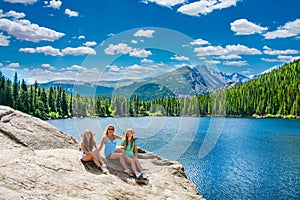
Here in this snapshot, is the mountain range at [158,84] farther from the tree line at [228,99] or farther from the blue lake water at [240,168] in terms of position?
the tree line at [228,99]

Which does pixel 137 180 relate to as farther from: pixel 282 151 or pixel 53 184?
pixel 282 151

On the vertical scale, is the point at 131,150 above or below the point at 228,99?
below

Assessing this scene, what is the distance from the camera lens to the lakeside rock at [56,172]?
7.52 metres

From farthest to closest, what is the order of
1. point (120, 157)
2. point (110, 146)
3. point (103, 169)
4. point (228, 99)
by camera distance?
point (228, 99) → point (110, 146) → point (120, 157) → point (103, 169)

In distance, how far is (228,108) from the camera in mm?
138750

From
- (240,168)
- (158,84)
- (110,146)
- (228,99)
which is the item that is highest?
(228,99)

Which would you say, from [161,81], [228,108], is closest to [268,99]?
[228,108]

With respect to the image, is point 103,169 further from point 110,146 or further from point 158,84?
point 158,84

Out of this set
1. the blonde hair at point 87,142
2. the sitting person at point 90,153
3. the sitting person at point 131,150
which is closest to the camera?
the sitting person at point 90,153

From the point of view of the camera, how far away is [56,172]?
842 cm

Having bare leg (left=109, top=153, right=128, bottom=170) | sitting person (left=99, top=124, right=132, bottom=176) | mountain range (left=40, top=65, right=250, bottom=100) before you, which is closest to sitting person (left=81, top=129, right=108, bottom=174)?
sitting person (left=99, top=124, right=132, bottom=176)

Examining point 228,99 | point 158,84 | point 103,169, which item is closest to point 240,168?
point 158,84

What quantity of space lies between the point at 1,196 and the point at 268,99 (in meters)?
138

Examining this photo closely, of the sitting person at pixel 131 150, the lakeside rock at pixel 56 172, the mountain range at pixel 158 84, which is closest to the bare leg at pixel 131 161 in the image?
the sitting person at pixel 131 150
